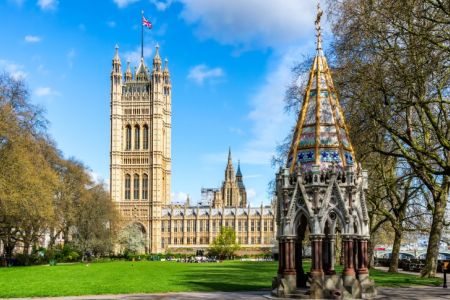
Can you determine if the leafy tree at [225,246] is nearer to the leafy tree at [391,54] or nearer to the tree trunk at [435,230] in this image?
the tree trunk at [435,230]

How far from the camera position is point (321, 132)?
21.5m

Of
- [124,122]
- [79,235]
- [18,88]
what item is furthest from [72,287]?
[124,122]

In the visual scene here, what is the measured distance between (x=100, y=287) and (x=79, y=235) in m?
56.0

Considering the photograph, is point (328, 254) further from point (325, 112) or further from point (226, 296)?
point (325, 112)

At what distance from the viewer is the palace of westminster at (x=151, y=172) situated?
5694 inches

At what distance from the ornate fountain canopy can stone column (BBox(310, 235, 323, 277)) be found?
2479 millimetres

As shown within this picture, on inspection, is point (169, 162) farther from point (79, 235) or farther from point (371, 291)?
point (371, 291)

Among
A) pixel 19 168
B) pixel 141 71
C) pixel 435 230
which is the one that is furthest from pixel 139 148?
pixel 435 230

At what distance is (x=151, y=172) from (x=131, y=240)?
24.6m

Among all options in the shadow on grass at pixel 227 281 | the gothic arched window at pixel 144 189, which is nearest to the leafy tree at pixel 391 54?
the shadow on grass at pixel 227 281

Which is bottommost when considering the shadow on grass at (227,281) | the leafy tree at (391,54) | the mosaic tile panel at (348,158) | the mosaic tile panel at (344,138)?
the shadow on grass at (227,281)

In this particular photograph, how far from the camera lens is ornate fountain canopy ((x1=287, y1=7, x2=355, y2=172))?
2131cm

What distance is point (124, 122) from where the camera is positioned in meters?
146

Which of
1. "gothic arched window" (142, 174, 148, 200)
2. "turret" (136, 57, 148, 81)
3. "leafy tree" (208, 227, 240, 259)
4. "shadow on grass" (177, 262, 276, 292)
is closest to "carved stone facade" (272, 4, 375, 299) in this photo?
"shadow on grass" (177, 262, 276, 292)
